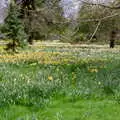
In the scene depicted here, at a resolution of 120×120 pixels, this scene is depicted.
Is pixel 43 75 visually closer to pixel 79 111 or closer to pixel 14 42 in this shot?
pixel 79 111

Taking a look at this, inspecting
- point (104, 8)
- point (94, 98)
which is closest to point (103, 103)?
point (94, 98)

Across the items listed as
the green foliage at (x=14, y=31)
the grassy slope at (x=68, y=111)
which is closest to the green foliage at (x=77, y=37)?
the grassy slope at (x=68, y=111)

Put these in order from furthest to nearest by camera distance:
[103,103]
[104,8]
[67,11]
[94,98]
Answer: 1. [94,98]
2. [103,103]
3. [104,8]
4. [67,11]

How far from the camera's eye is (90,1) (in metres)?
6.49

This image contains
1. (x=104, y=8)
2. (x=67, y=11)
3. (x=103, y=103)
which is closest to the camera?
(x=67, y=11)

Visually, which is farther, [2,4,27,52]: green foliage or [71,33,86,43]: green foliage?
[2,4,27,52]: green foliage

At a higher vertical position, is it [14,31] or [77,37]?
[77,37]

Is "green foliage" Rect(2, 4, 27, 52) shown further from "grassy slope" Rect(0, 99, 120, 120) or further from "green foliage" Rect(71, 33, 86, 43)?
"green foliage" Rect(71, 33, 86, 43)

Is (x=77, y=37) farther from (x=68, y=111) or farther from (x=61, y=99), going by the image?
(x=61, y=99)

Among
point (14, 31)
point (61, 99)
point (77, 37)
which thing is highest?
point (77, 37)

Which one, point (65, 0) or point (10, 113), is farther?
point (10, 113)

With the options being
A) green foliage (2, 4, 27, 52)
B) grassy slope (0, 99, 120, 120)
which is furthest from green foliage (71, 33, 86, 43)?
green foliage (2, 4, 27, 52)

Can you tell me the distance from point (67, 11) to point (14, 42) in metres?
26.5

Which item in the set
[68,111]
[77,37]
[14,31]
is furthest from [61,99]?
[14,31]
